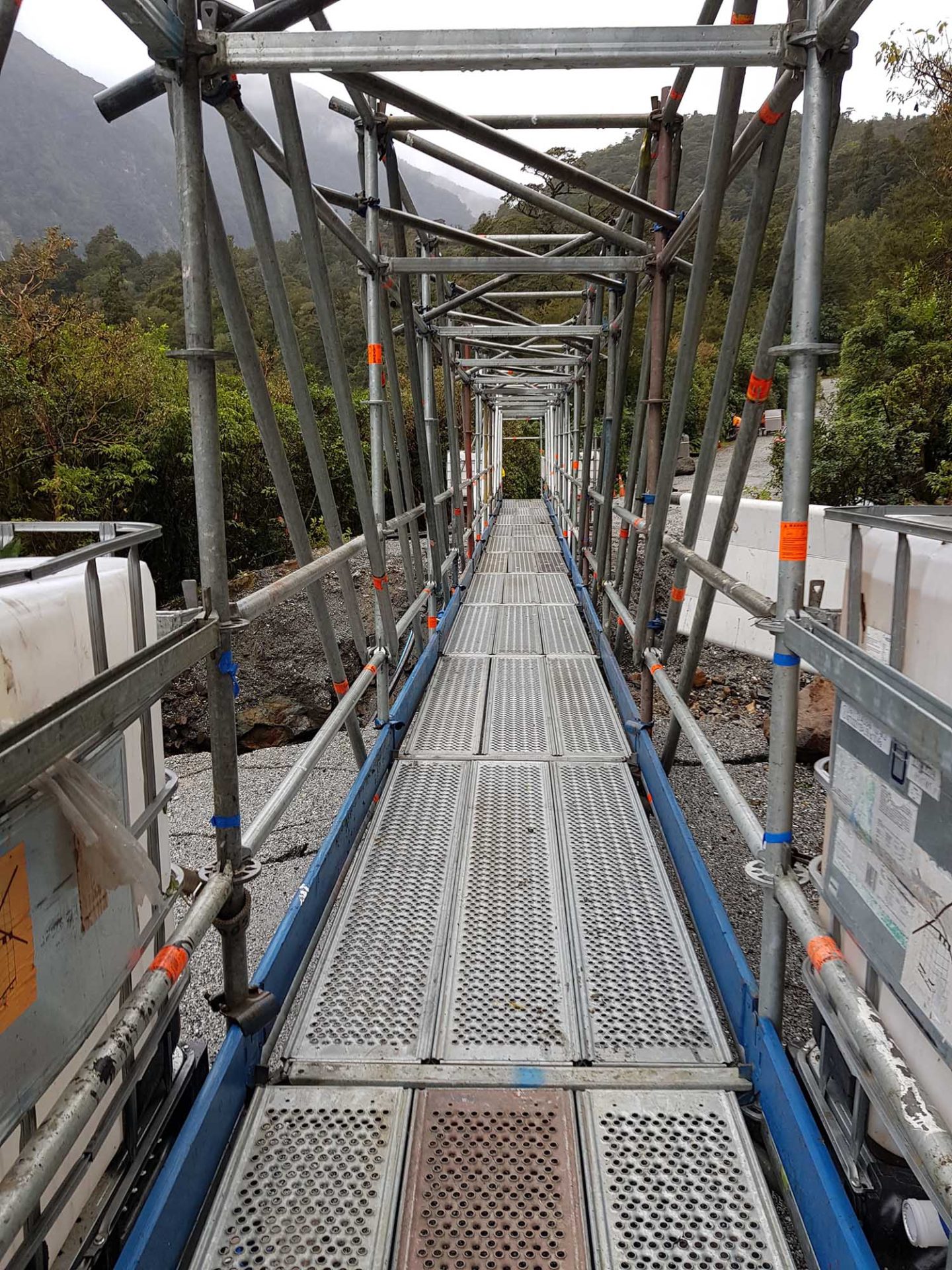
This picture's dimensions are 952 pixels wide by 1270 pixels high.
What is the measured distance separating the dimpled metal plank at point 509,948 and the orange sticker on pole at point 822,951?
0.78 m

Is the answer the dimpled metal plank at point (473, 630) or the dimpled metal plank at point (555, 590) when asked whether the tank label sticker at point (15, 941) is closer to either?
the dimpled metal plank at point (473, 630)

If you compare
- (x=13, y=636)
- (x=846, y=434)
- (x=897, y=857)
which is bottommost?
(x=897, y=857)

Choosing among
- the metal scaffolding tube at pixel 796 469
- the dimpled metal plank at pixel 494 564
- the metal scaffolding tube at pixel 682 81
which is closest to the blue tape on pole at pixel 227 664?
the metal scaffolding tube at pixel 796 469

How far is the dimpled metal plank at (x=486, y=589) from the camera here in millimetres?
7828

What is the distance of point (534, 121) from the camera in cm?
446

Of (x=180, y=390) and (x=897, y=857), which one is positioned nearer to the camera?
(x=897, y=857)

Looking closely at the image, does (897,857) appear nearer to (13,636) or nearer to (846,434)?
(13,636)

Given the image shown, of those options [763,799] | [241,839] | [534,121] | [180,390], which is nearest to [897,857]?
[241,839]

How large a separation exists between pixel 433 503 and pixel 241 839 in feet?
14.6

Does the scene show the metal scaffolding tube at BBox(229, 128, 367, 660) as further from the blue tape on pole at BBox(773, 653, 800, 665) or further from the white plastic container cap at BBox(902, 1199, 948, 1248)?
the white plastic container cap at BBox(902, 1199, 948, 1248)

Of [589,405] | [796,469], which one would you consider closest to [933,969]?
[796,469]

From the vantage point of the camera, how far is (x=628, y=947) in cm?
248

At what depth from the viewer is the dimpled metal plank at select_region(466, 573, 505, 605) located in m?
7.83

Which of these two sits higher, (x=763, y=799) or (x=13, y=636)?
(x=13, y=636)
